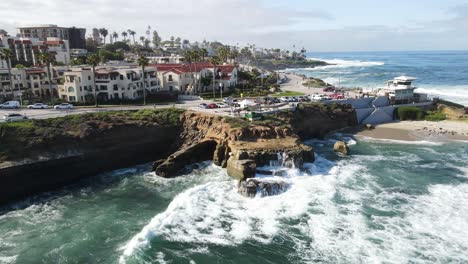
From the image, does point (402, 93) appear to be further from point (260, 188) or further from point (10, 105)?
point (10, 105)

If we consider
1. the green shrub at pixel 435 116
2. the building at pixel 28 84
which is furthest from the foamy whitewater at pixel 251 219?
the building at pixel 28 84

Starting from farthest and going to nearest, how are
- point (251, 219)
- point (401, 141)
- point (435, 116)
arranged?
point (435, 116), point (401, 141), point (251, 219)

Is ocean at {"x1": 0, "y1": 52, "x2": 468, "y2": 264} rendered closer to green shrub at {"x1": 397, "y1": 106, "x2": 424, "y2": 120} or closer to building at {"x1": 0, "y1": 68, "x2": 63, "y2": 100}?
green shrub at {"x1": 397, "y1": 106, "x2": 424, "y2": 120}

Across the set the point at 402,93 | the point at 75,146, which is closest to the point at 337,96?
the point at 402,93

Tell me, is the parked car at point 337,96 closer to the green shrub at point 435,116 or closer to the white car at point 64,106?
the green shrub at point 435,116

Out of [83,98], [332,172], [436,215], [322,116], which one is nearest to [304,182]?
[332,172]

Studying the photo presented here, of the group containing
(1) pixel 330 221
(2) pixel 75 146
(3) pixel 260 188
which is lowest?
(1) pixel 330 221

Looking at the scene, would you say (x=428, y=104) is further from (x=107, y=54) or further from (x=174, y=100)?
(x=107, y=54)
